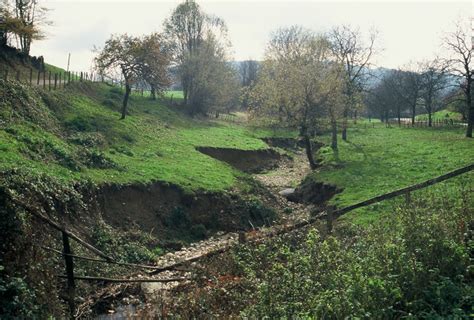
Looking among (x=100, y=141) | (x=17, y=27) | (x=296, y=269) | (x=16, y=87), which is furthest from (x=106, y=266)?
(x=17, y=27)

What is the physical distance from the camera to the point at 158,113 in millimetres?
50750

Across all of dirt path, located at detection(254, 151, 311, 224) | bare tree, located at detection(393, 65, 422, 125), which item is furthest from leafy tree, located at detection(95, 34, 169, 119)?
bare tree, located at detection(393, 65, 422, 125)

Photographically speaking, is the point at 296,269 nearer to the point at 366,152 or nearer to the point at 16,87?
the point at 16,87

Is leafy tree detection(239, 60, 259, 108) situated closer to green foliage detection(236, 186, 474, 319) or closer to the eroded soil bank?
the eroded soil bank

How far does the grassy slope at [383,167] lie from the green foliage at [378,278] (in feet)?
29.6

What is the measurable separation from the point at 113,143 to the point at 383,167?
57.0 feet

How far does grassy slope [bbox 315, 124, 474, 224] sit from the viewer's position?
24.3 m

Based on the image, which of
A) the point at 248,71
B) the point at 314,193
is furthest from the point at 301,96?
the point at 248,71

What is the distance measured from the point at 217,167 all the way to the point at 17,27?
70.4 feet

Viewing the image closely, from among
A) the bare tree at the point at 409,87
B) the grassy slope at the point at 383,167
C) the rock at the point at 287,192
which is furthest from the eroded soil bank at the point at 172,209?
the bare tree at the point at 409,87

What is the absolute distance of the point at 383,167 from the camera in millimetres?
30688

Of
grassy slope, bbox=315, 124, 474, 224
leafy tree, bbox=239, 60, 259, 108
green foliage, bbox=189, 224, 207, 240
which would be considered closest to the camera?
green foliage, bbox=189, 224, 207, 240

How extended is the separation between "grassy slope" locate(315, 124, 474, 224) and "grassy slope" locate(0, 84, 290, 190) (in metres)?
6.74

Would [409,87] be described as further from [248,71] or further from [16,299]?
[16,299]
